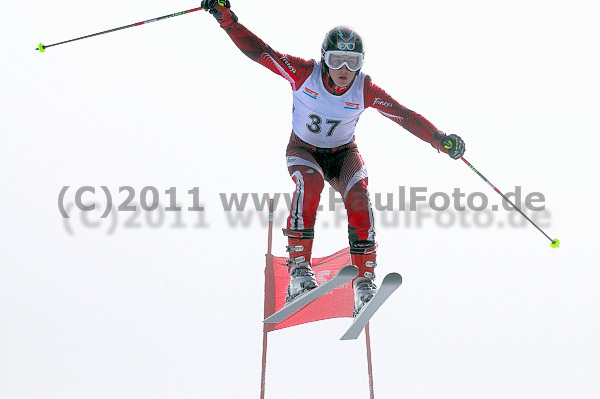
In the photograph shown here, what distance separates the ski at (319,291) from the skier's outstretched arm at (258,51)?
201cm

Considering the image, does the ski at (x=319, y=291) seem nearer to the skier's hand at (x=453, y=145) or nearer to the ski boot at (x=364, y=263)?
the ski boot at (x=364, y=263)

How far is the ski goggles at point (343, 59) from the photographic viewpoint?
19.4 feet

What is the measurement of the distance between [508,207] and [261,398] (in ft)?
11.6

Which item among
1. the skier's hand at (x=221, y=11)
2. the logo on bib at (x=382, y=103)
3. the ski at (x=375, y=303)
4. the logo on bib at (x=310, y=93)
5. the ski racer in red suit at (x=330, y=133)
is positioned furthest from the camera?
the logo on bib at (x=382, y=103)

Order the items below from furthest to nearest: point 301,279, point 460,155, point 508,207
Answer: point 508,207 → point 460,155 → point 301,279

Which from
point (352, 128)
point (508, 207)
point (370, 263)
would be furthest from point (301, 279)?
point (508, 207)

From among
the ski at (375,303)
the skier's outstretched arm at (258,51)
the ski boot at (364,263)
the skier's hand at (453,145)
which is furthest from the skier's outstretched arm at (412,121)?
the ski at (375,303)

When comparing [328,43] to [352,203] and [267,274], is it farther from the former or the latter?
[267,274]

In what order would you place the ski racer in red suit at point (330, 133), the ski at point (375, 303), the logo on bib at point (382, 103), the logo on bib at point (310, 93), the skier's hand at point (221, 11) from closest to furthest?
the ski at point (375, 303)
the skier's hand at point (221, 11)
the ski racer in red suit at point (330, 133)
the logo on bib at point (310, 93)
the logo on bib at point (382, 103)

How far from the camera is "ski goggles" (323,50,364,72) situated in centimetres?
591

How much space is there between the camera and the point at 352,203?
234 inches

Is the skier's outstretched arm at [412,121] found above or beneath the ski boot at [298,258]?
above

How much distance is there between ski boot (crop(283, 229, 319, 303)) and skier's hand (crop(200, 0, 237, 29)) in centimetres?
198

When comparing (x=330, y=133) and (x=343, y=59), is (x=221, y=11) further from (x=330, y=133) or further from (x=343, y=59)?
(x=330, y=133)
